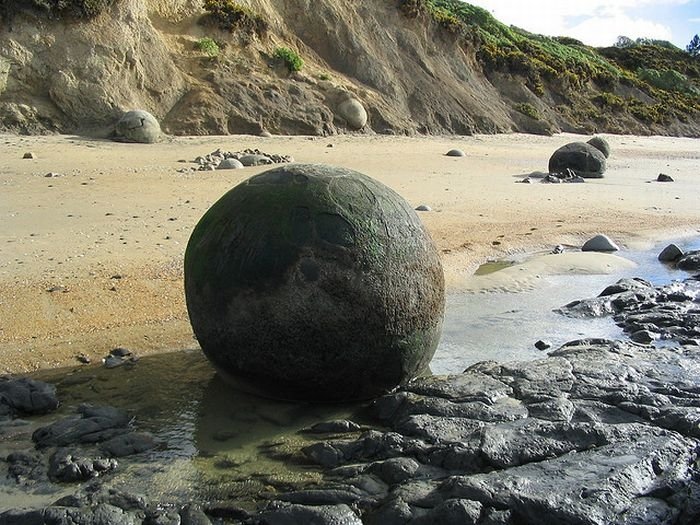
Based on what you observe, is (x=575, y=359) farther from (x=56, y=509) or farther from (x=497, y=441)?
(x=56, y=509)

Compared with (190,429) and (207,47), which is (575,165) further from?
(190,429)

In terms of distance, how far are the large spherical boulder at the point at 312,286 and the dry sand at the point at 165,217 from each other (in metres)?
1.54

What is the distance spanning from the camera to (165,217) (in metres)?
10.7

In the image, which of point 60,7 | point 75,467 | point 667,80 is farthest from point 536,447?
point 667,80

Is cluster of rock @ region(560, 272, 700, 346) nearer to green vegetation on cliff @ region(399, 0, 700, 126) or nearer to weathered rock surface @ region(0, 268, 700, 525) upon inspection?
weathered rock surface @ region(0, 268, 700, 525)

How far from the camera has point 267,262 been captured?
5.07m

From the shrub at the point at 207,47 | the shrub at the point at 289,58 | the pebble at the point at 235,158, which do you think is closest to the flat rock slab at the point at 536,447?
the pebble at the point at 235,158

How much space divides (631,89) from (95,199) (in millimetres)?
34920

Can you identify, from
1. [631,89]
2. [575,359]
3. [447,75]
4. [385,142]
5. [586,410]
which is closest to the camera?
[586,410]

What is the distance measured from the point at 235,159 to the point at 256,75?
21.5 ft

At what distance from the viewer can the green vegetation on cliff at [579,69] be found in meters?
31.2

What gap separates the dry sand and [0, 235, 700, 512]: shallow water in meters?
0.61

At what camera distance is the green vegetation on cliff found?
3122 cm

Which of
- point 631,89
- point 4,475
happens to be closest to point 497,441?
point 4,475
